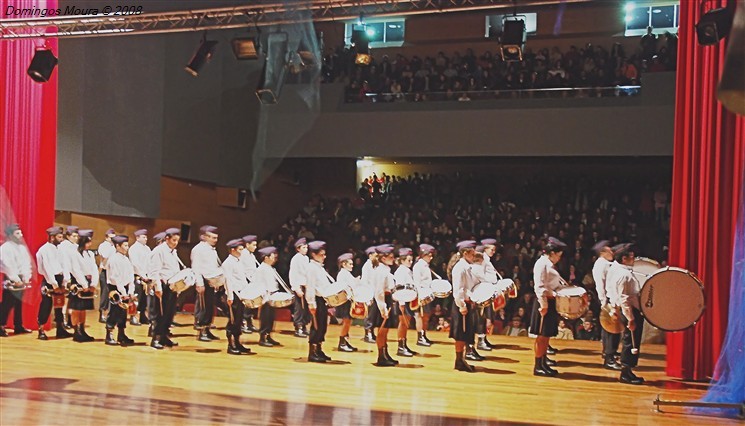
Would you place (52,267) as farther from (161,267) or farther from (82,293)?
(161,267)

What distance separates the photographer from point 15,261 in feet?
33.3

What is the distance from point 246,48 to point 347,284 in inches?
138

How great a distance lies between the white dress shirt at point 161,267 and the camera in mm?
10789

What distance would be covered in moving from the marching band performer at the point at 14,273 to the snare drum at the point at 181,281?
1779 mm

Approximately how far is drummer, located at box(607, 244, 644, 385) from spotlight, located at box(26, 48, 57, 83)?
775cm

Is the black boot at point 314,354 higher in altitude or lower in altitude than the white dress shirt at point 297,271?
lower

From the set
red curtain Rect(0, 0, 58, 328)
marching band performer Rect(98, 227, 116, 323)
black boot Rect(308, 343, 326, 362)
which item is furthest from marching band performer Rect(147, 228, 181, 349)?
red curtain Rect(0, 0, 58, 328)

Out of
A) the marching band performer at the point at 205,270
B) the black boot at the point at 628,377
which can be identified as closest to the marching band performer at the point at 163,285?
the marching band performer at the point at 205,270

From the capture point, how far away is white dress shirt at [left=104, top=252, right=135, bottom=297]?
11164 mm

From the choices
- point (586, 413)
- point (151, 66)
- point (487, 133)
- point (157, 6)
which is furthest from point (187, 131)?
point (586, 413)

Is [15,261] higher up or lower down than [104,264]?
higher up

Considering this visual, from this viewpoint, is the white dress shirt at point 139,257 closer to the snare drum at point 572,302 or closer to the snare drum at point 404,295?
the snare drum at point 404,295

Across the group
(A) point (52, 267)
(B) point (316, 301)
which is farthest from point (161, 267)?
(B) point (316, 301)

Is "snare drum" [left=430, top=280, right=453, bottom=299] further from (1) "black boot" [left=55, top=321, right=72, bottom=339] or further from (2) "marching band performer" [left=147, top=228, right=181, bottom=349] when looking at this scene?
(1) "black boot" [left=55, top=321, right=72, bottom=339]
